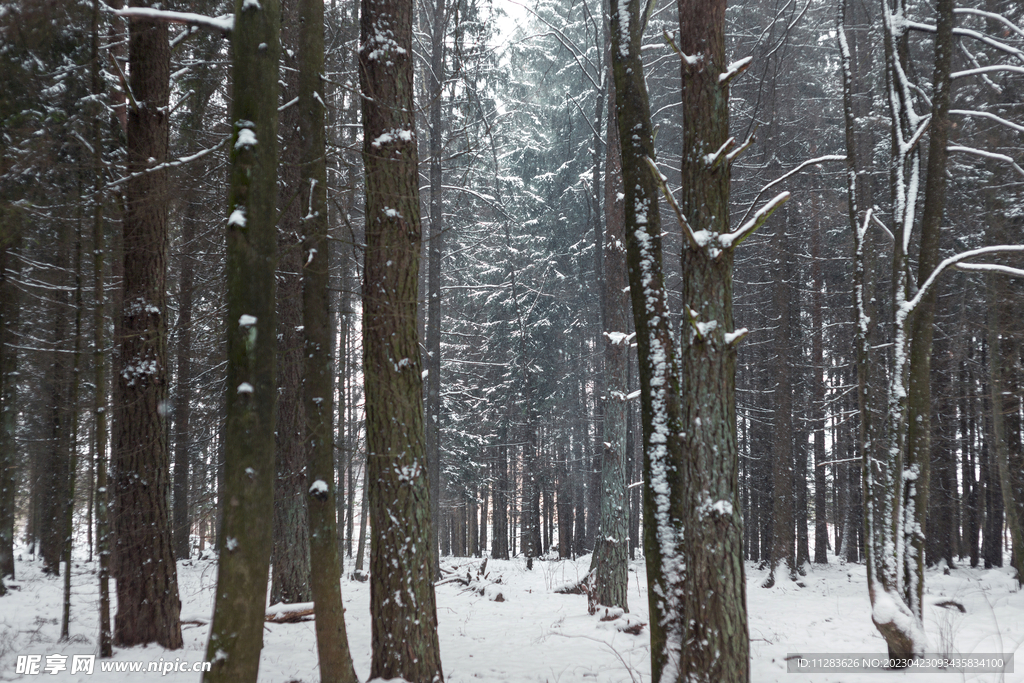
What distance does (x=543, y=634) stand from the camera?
7246mm

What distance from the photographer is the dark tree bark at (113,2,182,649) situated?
5906mm

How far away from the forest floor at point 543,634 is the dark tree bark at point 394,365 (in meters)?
1.15

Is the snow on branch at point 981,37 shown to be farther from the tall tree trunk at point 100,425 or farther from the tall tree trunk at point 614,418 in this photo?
the tall tree trunk at point 100,425

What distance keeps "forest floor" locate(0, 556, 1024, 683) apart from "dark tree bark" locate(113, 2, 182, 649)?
48cm

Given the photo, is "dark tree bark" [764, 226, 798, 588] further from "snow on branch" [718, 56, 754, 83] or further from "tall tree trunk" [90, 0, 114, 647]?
"tall tree trunk" [90, 0, 114, 647]

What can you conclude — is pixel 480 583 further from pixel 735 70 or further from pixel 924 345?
pixel 735 70

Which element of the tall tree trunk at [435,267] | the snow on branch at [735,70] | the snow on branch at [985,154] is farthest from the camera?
the tall tree trunk at [435,267]

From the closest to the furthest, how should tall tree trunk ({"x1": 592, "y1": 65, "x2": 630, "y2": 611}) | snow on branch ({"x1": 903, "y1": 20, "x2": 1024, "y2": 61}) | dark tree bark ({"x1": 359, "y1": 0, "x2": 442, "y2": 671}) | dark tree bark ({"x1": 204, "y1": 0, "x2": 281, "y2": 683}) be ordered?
dark tree bark ({"x1": 204, "y1": 0, "x2": 281, "y2": 683}) → dark tree bark ({"x1": 359, "y1": 0, "x2": 442, "y2": 671}) → snow on branch ({"x1": 903, "y1": 20, "x2": 1024, "y2": 61}) → tall tree trunk ({"x1": 592, "y1": 65, "x2": 630, "y2": 611})

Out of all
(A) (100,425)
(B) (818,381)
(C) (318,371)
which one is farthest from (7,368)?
(B) (818,381)

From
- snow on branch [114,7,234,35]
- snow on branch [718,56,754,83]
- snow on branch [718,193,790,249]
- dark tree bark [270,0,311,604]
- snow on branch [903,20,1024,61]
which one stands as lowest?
dark tree bark [270,0,311,604]

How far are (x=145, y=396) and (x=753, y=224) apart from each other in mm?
6265

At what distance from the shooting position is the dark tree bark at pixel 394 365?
14.9 feet

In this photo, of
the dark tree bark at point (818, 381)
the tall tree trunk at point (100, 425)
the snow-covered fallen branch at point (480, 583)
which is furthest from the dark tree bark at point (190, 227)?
the dark tree bark at point (818, 381)

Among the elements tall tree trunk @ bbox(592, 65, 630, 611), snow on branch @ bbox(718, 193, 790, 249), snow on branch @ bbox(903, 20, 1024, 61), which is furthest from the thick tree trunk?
snow on branch @ bbox(903, 20, 1024, 61)
